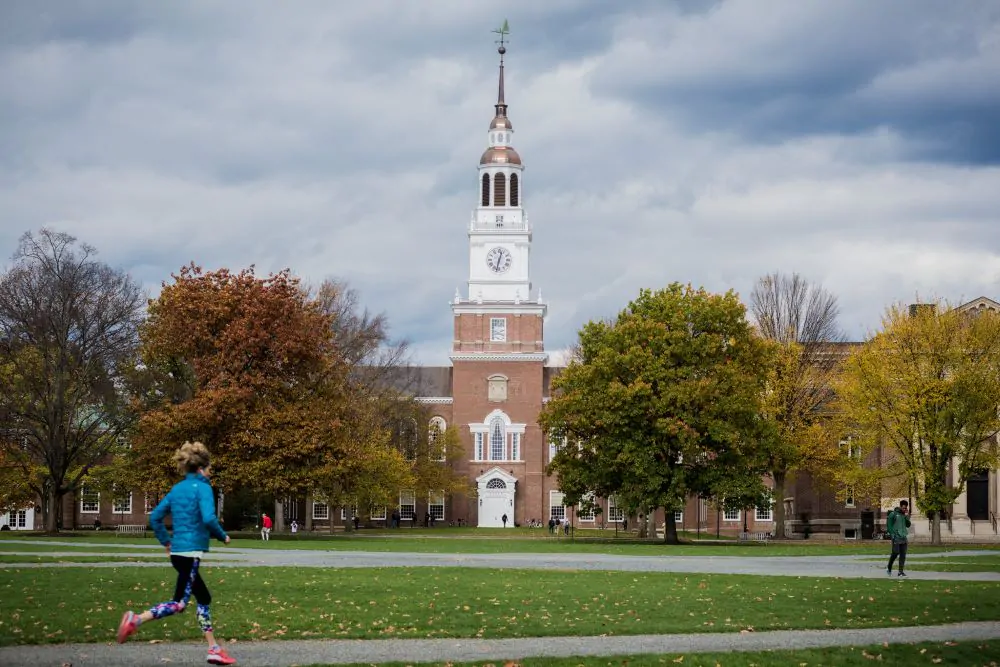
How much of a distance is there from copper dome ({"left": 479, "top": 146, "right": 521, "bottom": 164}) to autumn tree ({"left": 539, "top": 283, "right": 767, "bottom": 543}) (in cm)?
3225

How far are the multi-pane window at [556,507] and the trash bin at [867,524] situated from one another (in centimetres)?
2384

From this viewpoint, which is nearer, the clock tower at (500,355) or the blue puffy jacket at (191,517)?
the blue puffy jacket at (191,517)

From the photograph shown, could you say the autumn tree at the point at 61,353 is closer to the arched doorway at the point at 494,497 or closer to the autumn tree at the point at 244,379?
the autumn tree at the point at 244,379

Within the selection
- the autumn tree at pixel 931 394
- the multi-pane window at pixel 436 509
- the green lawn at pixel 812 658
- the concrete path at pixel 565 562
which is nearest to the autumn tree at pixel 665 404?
the autumn tree at pixel 931 394

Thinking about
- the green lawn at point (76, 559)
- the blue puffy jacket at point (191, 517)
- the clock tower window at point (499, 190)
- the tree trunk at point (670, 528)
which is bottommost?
the tree trunk at point (670, 528)

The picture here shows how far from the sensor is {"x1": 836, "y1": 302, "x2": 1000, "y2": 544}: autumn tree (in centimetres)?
5234

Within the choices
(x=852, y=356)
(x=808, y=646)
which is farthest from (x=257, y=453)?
(x=808, y=646)

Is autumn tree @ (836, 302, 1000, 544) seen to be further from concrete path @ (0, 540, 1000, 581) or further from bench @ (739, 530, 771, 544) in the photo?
concrete path @ (0, 540, 1000, 581)

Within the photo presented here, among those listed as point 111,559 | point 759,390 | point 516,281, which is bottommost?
point 111,559

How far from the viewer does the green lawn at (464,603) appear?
15250 millimetres

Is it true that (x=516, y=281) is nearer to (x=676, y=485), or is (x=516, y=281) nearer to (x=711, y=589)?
(x=676, y=485)

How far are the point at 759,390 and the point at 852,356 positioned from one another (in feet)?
14.8

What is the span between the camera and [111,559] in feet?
98.4

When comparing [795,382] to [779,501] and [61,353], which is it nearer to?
[779,501]
